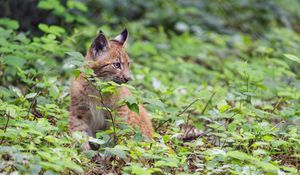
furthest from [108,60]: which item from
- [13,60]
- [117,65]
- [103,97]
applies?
[13,60]

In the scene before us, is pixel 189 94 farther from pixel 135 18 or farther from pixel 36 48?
pixel 135 18

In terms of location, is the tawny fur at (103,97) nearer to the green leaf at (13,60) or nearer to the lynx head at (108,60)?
the lynx head at (108,60)

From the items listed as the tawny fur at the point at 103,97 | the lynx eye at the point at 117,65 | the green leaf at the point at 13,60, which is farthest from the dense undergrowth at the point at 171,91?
the lynx eye at the point at 117,65

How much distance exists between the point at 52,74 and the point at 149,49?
3.13 meters

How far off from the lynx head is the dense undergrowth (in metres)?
0.30

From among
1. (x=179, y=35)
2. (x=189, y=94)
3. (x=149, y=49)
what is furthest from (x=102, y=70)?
(x=179, y=35)

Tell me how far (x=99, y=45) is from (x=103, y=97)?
663mm

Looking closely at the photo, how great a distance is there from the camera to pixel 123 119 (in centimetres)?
671

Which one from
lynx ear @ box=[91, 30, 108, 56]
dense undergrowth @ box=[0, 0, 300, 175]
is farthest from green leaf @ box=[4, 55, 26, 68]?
lynx ear @ box=[91, 30, 108, 56]

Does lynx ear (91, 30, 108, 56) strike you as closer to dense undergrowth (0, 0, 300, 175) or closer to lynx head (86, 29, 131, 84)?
lynx head (86, 29, 131, 84)

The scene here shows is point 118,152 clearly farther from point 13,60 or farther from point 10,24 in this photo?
point 10,24

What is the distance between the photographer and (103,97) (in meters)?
7.04

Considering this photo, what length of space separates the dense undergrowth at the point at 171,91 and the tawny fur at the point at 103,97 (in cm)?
19

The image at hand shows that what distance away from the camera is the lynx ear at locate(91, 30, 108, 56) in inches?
288
